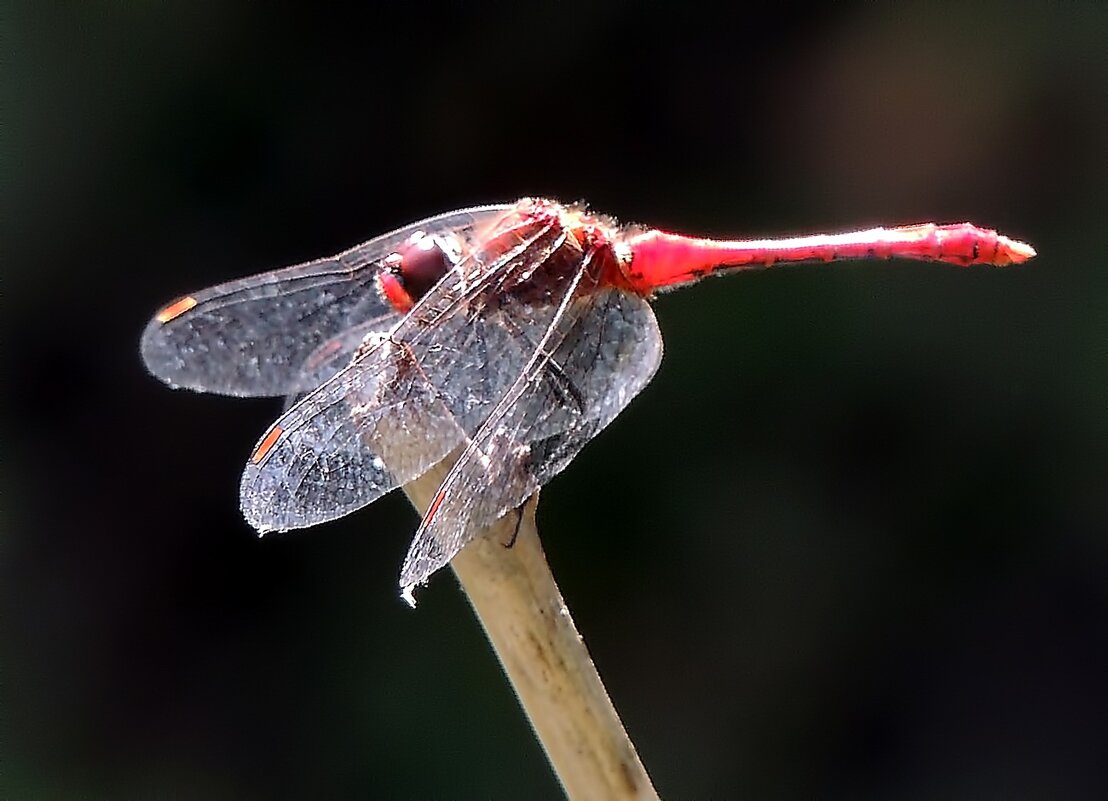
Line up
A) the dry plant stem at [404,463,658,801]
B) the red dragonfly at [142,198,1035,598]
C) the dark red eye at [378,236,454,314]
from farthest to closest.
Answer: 1. the dark red eye at [378,236,454,314]
2. the red dragonfly at [142,198,1035,598]
3. the dry plant stem at [404,463,658,801]

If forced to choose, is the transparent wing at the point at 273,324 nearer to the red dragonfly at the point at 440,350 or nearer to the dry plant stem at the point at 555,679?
the red dragonfly at the point at 440,350

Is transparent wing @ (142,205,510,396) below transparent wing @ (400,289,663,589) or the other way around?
the other way around

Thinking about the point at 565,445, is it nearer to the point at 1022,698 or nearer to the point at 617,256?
the point at 617,256

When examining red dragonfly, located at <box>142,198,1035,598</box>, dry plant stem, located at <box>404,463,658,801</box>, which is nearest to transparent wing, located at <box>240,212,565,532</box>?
red dragonfly, located at <box>142,198,1035,598</box>

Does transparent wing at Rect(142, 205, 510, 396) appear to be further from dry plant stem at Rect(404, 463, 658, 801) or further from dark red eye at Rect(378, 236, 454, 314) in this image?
dry plant stem at Rect(404, 463, 658, 801)

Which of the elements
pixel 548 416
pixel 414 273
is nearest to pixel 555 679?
pixel 548 416

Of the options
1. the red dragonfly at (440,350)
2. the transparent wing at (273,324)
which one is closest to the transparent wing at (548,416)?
the red dragonfly at (440,350)
